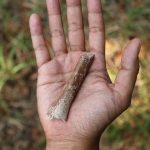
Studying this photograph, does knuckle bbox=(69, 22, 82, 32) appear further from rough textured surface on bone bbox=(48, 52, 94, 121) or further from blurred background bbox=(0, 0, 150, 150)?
blurred background bbox=(0, 0, 150, 150)

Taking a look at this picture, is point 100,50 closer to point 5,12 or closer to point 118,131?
point 118,131

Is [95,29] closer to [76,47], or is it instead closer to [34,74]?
[76,47]

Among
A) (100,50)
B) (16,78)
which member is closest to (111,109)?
(100,50)

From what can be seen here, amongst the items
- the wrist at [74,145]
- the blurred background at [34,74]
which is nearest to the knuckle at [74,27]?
the wrist at [74,145]

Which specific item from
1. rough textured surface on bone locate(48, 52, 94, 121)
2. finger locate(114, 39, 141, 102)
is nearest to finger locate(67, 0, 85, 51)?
rough textured surface on bone locate(48, 52, 94, 121)

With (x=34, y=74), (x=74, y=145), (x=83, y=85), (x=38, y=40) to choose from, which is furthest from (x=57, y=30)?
(x=34, y=74)
